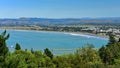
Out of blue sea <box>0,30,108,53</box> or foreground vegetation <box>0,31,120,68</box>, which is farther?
blue sea <box>0,30,108,53</box>

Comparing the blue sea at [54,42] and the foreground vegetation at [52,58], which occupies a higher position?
the foreground vegetation at [52,58]

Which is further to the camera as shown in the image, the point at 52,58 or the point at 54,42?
the point at 54,42

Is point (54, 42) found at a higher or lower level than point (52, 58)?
lower

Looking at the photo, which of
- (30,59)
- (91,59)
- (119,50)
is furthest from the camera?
(119,50)

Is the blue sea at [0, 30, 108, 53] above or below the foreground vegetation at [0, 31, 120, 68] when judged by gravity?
below

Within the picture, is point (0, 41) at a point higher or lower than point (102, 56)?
higher

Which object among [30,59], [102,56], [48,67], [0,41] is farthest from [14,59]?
[102,56]

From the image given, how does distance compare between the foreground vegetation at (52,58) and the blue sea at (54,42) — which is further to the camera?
the blue sea at (54,42)

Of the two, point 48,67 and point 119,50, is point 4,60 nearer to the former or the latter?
point 48,67
